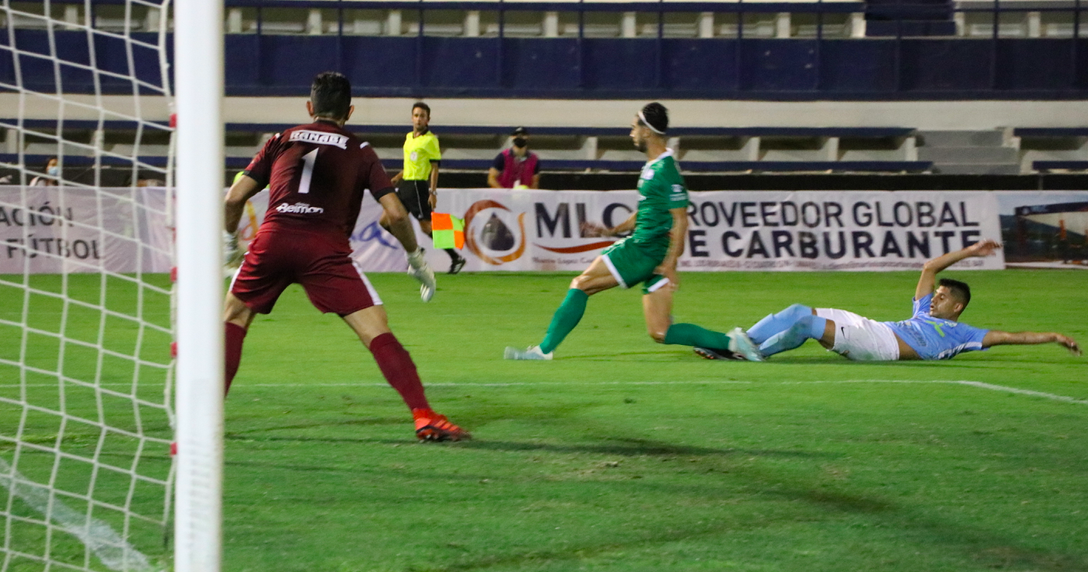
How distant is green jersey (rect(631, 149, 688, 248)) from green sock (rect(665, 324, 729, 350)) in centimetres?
58

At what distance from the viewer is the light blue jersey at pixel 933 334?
8.53 meters

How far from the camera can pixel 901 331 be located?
8.57 metres

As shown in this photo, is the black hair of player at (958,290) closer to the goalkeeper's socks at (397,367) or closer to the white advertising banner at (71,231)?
the goalkeeper's socks at (397,367)

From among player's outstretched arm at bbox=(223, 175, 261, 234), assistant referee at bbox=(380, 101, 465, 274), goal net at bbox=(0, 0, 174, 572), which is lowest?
goal net at bbox=(0, 0, 174, 572)

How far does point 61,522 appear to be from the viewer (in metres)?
4.15

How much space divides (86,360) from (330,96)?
372 centimetres

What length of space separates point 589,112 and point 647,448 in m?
19.8

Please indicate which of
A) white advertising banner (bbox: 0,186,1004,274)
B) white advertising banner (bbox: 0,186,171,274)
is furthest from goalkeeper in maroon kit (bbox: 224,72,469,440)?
white advertising banner (bbox: 0,186,1004,274)

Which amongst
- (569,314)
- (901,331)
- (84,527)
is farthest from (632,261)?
(84,527)

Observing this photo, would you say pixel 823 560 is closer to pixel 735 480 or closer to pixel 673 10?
pixel 735 480

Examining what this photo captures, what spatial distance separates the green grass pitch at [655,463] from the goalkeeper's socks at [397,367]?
0.76ft

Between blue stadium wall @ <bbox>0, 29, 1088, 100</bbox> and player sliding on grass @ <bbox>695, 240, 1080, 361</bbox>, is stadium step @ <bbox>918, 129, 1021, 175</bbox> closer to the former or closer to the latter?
blue stadium wall @ <bbox>0, 29, 1088, 100</bbox>

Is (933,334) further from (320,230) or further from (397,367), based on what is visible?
(320,230)

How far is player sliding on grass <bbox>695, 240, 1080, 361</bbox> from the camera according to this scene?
27.5 ft
